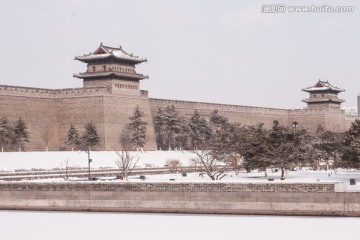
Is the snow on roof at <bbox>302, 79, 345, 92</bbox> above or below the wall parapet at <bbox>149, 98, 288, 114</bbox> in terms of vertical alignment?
above

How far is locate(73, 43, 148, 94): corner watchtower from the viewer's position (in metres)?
58.9

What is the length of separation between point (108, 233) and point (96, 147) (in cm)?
3614

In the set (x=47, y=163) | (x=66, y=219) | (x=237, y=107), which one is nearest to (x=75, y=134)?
(x=47, y=163)

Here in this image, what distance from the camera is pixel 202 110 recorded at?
71188mm

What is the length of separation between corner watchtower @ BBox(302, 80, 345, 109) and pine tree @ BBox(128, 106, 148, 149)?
3733 cm

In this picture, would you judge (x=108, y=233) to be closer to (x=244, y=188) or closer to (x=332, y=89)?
(x=244, y=188)

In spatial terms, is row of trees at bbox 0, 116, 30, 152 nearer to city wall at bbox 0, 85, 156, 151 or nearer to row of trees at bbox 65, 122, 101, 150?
city wall at bbox 0, 85, 156, 151

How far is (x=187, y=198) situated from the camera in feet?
75.2

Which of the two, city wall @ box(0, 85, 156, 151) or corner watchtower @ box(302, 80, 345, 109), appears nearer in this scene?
city wall @ box(0, 85, 156, 151)

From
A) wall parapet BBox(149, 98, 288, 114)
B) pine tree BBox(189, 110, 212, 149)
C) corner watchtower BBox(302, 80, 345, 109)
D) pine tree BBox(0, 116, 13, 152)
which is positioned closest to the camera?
pine tree BBox(0, 116, 13, 152)

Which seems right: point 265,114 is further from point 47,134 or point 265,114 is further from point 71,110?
point 47,134

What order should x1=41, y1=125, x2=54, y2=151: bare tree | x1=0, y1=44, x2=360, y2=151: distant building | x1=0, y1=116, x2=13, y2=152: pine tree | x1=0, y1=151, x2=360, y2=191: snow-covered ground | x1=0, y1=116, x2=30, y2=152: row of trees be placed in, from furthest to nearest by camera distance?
x1=41, y1=125, x2=54, y2=151: bare tree
x1=0, y1=44, x2=360, y2=151: distant building
x1=0, y1=116, x2=30, y2=152: row of trees
x1=0, y1=116, x2=13, y2=152: pine tree
x1=0, y1=151, x2=360, y2=191: snow-covered ground

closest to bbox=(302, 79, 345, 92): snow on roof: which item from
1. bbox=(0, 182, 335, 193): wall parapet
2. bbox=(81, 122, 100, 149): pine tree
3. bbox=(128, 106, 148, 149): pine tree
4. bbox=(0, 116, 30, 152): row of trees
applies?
bbox=(128, 106, 148, 149): pine tree

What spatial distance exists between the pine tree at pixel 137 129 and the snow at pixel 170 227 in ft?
109
